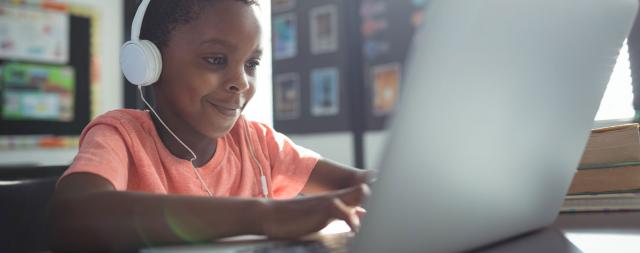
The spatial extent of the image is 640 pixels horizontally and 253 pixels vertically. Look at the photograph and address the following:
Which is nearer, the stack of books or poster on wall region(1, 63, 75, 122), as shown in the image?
the stack of books

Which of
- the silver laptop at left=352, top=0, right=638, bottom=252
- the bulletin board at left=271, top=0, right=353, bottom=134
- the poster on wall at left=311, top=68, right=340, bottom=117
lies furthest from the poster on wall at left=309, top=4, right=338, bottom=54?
the silver laptop at left=352, top=0, right=638, bottom=252

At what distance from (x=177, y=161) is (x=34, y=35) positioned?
1892mm

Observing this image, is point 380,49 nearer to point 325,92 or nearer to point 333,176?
point 325,92

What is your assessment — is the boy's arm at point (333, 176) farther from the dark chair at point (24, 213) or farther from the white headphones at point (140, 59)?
the dark chair at point (24, 213)

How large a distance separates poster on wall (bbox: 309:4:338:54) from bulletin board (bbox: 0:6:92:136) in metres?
1.00

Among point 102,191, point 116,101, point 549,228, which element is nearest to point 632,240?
point 549,228

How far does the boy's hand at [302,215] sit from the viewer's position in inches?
15.9

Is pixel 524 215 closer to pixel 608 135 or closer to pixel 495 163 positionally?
pixel 495 163

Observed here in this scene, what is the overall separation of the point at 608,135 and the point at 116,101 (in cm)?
209

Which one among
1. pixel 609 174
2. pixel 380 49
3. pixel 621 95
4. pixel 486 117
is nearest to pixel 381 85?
pixel 380 49

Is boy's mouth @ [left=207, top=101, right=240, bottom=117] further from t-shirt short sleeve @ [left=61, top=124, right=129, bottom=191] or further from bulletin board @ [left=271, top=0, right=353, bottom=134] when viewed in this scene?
bulletin board @ [left=271, top=0, right=353, bottom=134]

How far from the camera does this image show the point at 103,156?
542mm

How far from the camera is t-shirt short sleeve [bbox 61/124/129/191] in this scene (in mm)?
513

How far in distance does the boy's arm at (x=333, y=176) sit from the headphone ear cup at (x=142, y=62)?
0.98ft
